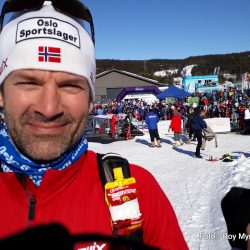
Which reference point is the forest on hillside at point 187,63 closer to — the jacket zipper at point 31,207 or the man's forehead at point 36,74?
the man's forehead at point 36,74

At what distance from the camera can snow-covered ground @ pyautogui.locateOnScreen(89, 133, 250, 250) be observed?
4594mm

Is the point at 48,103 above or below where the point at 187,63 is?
below

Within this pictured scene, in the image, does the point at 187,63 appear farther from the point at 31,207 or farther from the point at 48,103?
the point at 31,207

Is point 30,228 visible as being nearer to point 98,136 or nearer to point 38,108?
point 38,108

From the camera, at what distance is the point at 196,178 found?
7.89 m

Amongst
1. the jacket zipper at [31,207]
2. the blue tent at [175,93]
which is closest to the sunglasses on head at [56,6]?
the jacket zipper at [31,207]

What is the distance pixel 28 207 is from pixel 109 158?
0.47 meters

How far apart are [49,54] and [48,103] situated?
31 centimetres

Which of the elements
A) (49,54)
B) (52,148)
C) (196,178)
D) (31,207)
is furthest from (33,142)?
(196,178)

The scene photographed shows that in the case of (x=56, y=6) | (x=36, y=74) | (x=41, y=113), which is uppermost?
(x=56, y=6)

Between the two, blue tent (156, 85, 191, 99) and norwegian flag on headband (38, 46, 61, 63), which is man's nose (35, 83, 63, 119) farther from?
blue tent (156, 85, 191, 99)

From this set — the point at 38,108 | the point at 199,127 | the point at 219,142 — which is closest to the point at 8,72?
the point at 38,108

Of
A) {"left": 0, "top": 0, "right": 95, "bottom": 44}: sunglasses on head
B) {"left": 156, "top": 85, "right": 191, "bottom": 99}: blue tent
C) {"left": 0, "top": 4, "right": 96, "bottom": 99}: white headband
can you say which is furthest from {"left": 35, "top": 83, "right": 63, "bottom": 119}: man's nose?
{"left": 156, "top": 85, "right": 191, "bottom": 99}: blue tent

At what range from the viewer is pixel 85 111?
1518mm
